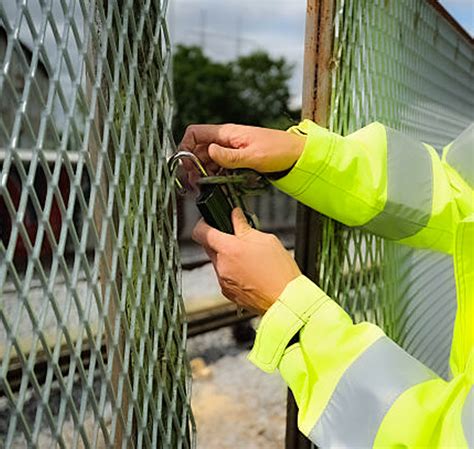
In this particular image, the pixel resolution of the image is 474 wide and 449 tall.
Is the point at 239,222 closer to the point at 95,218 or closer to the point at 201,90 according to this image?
the point at 95,218

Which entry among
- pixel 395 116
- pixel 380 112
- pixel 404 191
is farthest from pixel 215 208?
pixel 395 116

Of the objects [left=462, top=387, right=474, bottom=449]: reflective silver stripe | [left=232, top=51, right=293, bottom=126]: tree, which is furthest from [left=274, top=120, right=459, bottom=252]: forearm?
[left=232, top=51, right=293, bottom=126]: tree

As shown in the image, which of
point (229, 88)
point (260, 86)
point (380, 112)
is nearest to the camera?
point (380, 112)

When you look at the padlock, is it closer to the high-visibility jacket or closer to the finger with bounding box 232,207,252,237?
the finger with bounding box 232,207,252,237

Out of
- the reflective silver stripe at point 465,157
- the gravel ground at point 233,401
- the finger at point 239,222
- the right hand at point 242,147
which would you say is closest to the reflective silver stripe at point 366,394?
the finger at point 239,222

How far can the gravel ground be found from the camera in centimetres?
344

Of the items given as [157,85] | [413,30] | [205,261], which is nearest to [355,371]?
[157,85]

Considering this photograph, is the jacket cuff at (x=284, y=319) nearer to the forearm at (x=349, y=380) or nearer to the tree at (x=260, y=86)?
the forearm at (x=349, y=380)

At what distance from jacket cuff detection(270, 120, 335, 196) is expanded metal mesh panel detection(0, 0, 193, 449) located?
9.6 inches

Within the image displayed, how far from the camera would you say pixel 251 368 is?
167 inches

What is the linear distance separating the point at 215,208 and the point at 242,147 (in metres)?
0.14

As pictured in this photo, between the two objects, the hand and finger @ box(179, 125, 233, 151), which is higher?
finger @ box(179, 125, 233, 151)

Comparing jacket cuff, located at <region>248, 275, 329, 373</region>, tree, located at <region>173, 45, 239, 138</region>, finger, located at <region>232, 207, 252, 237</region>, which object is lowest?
tree, located at <region>173, 45, 239, 138</region>

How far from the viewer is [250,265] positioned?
110 centimetres
